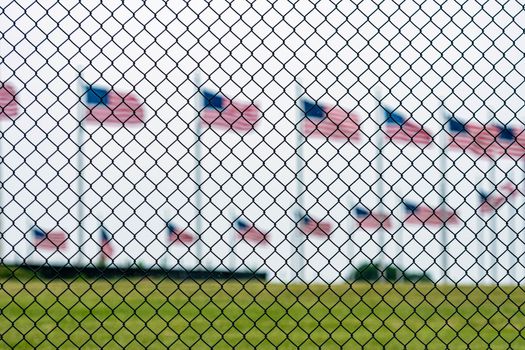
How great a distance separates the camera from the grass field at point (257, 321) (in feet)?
18.9

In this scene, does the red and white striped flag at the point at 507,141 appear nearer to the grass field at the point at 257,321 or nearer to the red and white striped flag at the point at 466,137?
the red and white striped flag at the point at 466,137

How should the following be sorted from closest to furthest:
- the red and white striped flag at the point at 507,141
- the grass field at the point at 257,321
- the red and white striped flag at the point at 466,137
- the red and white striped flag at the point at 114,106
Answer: the red and white striped flag at the point at 507,141
the grass field at the point at 257,321
the red and white striped flag at the point at 466,137
the red and white striped flag at the point at 114,106

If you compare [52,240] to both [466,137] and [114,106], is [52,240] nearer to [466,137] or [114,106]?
[114,106]

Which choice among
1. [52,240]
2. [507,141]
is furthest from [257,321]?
[507,141]

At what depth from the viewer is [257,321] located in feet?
23.9

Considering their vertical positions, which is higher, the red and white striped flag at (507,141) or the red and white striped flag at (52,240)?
the red and white striped flag at (507,141)

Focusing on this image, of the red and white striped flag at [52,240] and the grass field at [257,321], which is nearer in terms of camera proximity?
the red and white striped flag at [52,240]

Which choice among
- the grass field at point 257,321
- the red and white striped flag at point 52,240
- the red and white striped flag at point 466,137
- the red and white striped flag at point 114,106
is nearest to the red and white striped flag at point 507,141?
the red and white striped flag at point 466,137

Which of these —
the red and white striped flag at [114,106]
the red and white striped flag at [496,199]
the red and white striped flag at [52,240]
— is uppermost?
the red and white striped flag at [496,199]

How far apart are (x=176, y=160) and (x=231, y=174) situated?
0.93 ft

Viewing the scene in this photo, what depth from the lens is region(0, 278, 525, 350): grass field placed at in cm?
575

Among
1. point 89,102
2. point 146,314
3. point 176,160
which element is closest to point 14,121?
point 176,160

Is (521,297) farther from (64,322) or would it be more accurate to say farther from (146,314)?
Result: (64,322)

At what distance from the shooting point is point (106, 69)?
12.9 feet
